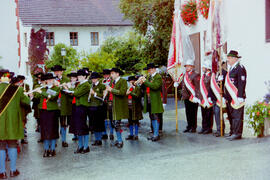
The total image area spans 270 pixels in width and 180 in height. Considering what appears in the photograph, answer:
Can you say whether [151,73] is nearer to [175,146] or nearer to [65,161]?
[175,146]

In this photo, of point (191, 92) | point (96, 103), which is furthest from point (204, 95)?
point (96, 103)

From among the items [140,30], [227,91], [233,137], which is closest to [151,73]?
[227,91]

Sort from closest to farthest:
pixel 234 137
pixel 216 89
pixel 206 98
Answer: pixel 234 137 → pixel 216 89 → pixel 206 98

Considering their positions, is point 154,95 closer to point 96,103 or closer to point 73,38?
point 96,103

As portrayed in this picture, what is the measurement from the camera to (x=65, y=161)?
326 inches

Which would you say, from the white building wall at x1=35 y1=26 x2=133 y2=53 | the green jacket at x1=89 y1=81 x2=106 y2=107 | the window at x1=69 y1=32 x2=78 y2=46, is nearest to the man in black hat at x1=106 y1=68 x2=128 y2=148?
the green jacket at x1=89 y1=81 x2=106 y2=107

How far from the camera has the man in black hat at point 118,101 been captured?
9505 mm

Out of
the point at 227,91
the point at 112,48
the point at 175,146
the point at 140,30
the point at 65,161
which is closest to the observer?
the point at 65,161

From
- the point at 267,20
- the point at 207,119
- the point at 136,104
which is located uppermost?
the point at 267,20

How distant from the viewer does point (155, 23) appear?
2294 centimetres

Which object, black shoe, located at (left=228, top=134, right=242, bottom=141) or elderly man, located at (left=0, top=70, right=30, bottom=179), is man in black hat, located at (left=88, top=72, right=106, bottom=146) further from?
black shoe, located at (left=228, top=134, right=242, bottom=141)

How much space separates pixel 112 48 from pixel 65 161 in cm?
3072

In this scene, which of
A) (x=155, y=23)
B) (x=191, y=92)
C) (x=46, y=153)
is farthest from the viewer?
(x=155, y=23)

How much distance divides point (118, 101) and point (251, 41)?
Result: 6.24 m
